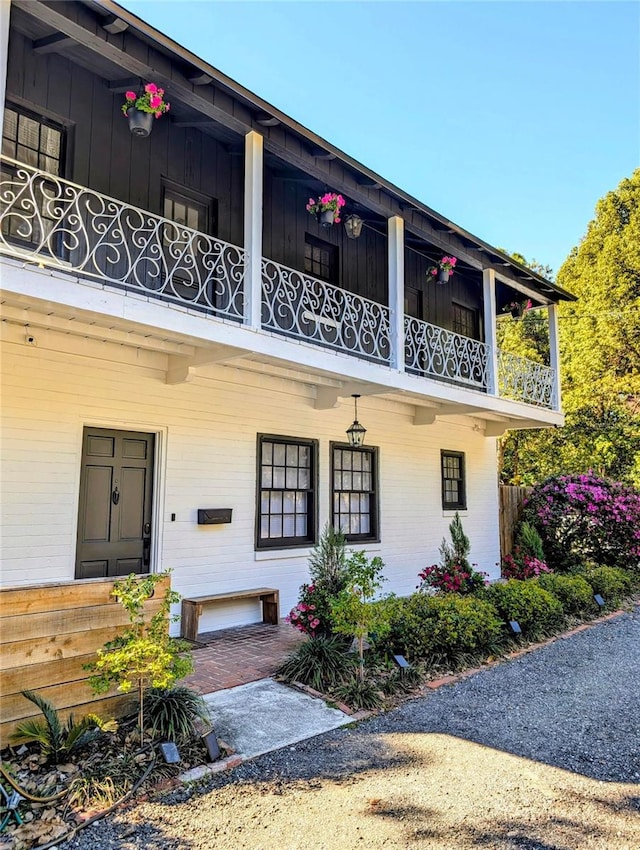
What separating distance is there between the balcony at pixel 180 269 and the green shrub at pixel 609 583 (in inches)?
136

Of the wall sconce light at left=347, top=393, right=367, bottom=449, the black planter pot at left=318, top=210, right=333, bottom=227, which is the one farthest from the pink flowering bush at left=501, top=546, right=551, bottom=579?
the black planter pot at left=318, top=210, right=333, bottom=227

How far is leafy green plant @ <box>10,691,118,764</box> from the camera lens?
3553 mm

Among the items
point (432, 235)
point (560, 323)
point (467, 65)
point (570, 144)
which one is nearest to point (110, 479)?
point (432, 235)

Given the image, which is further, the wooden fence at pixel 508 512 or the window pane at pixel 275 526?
the wooden fence at pixel 508 512

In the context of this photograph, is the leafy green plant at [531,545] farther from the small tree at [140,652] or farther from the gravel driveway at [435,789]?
the small tree at [140,652]

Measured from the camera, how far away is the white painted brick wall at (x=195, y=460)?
19.0 feet

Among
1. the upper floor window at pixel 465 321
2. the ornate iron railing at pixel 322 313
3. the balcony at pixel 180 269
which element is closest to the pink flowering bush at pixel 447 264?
the balcony at pixel 180 269

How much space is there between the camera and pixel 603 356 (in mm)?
18672

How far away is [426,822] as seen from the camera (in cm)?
319

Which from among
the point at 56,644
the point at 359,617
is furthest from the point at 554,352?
the point at 56,644

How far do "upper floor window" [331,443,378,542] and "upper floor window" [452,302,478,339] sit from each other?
4146 millimetres

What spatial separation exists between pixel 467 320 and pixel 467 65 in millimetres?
4965

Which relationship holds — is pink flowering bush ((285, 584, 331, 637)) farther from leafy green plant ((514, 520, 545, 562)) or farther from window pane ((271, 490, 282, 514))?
leafy green plant ((514, 520, 545, 562))

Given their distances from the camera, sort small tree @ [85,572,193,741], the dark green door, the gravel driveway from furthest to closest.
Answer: the dark green door < small tree @ [85,572,193,741] < the gravel driveway
